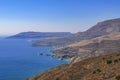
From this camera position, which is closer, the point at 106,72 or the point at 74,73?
the point at 106,72

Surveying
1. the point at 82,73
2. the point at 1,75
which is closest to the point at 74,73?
the point at 82,73

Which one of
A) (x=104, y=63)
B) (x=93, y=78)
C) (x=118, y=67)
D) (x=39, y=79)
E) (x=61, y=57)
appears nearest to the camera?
(x=93, y=78)

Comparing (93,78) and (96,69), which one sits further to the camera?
(96,69)

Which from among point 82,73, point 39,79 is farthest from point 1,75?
point 82,73

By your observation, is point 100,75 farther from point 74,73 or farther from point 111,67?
point 74,73

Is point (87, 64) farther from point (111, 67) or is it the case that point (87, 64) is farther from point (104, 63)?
point (111, 67)

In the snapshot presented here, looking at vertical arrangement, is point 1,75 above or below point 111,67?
below

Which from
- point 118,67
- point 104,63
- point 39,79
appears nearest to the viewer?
point 118,67

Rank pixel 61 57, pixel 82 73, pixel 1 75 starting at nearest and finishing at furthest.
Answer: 1. pixel 82 73
2. pixel 1 75
3. pixel 61 57

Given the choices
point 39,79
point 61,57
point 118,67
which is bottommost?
point 61,57
